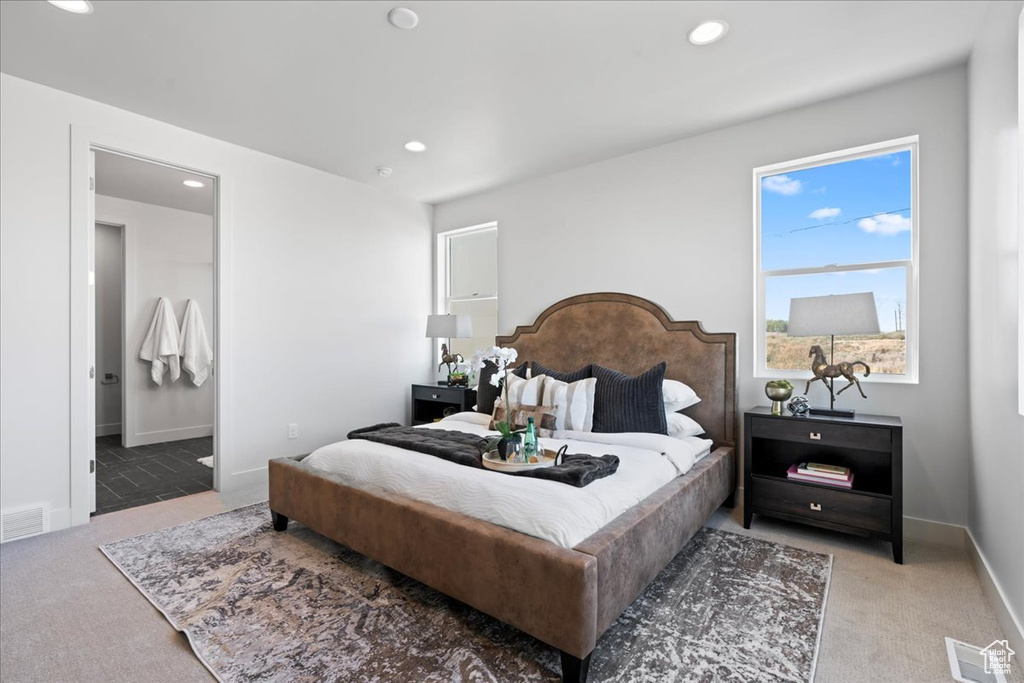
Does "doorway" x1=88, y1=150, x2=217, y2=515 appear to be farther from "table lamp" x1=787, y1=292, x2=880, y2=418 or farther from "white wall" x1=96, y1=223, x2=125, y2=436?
"table lamp" x1=787, y1=292, x2=880, y2=418


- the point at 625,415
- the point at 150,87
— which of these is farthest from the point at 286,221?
the point at 625,415

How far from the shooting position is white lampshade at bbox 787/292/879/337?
266 cm

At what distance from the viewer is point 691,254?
11.9 feet

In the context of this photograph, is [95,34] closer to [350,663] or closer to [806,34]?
[350,663]

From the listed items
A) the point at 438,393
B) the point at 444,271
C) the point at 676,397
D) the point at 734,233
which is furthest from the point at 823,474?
the point at 444,271

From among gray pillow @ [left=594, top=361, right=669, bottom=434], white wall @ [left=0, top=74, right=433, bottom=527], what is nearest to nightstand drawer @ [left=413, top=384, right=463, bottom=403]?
white wall @ [left=0, top=74, right=433, bottom=527]

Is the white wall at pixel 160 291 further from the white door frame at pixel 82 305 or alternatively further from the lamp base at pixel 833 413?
the lamp base at pixel 833 413

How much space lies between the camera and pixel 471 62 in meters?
2.66

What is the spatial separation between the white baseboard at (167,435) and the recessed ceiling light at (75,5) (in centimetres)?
450

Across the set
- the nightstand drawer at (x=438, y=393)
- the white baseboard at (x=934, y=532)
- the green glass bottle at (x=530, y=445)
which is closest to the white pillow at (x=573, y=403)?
the green glass bottle at (x=530, y=445)

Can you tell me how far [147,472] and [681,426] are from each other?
14.5 feet

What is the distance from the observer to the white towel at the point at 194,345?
5.69 metres

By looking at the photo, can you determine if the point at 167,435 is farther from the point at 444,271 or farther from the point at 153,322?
the point at 444,271

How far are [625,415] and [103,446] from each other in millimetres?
5515
